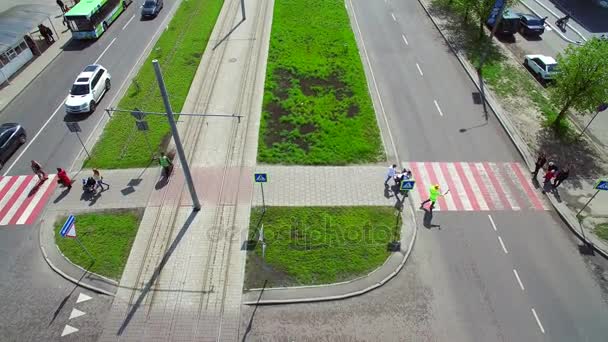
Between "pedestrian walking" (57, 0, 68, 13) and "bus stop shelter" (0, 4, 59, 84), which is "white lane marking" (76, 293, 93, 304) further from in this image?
"pedestrian walking" (57, 0, 68, 13)

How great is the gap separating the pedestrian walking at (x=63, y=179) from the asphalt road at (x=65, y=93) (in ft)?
6.06

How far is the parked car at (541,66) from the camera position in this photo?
30.1 m

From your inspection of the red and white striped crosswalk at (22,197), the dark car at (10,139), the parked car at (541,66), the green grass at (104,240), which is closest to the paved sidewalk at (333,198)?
the green grass at (104,240)

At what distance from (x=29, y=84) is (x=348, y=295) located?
30894 mm

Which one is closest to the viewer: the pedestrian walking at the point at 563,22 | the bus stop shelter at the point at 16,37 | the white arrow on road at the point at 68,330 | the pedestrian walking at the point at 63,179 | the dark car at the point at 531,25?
the white arrow on road at the point at 68,330

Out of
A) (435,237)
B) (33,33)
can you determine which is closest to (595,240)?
(435,237)

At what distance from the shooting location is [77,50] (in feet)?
115

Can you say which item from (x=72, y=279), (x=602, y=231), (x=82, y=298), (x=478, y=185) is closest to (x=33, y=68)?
(x=72, y=279)

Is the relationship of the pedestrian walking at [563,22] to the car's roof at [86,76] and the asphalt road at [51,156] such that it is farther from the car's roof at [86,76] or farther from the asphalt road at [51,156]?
the car's roof at [86,76]

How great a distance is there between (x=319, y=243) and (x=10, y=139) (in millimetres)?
21114

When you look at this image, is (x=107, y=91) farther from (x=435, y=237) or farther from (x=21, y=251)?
(x=435, y=237)

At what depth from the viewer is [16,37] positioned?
32.0 metres

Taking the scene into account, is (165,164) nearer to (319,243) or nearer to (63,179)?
(63,179)

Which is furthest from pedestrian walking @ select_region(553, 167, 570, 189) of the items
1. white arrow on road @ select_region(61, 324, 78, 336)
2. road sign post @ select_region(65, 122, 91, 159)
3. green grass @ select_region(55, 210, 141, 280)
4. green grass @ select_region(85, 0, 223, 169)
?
road sign post @ select_region(65, 122, 91, 159)
